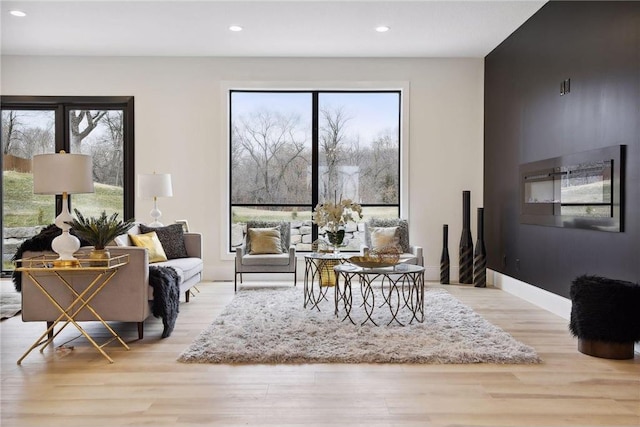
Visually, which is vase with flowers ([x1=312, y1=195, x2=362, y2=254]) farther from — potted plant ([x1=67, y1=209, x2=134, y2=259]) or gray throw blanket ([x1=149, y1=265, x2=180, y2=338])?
potted plant ([x1=67, y1=209, x2=134, y2=259])

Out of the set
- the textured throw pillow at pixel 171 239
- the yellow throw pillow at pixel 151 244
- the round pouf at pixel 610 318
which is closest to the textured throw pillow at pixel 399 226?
the textured throw pillow at pixel 171 239

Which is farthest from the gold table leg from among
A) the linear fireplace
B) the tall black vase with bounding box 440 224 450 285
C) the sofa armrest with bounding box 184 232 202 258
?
A: the tall black vase with bounding box 440 224 450 285

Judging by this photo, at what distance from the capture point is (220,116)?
681cm

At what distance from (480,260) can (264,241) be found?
2.85 metres

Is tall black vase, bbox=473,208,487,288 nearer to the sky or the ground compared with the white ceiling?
nearer to the ground

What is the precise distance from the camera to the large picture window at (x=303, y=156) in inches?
275

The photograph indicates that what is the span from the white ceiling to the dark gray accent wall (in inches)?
18.0

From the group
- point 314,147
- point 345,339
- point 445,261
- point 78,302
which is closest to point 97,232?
point 78,302

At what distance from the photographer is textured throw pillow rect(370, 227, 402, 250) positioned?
6168mm

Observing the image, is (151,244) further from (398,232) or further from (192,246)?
(398,232)

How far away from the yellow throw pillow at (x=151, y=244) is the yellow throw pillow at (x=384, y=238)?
8.65 feet

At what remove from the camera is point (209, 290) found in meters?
6.01

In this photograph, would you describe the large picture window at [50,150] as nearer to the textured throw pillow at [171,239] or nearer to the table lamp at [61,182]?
the textured throw pillow at [171,239]

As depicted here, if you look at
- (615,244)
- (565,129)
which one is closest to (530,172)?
(565,129)
